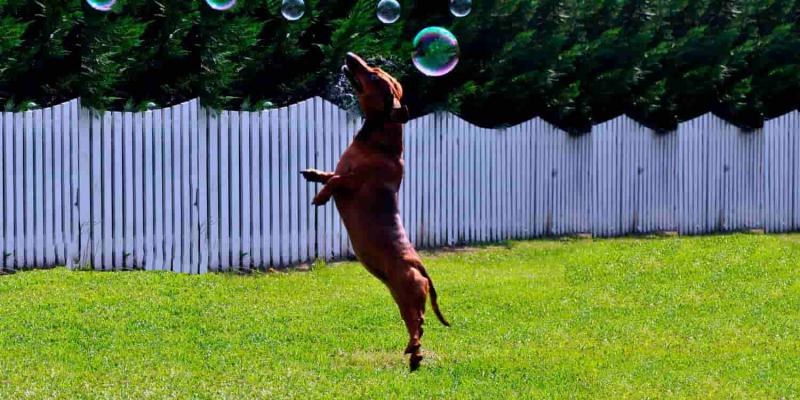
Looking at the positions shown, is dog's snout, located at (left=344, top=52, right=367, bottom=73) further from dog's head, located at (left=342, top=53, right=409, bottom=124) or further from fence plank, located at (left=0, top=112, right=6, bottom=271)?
fence plank, located at (left=0, top=112, right=6, bottom=271)

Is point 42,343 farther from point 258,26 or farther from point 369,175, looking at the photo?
point 258,26

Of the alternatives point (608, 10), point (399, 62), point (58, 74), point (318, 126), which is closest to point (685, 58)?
point (608, 10)

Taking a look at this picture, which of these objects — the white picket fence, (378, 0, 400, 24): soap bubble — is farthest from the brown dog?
the white picket fence

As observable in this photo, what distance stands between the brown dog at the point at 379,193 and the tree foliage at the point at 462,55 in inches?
210

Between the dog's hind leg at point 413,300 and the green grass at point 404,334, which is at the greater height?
the dog's hind leg at point 413,300

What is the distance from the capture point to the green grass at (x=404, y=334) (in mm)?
6957

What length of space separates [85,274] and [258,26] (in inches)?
155

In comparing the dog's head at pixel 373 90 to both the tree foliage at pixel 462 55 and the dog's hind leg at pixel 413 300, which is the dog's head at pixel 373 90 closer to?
the dog's hind leg at pixel 413 300

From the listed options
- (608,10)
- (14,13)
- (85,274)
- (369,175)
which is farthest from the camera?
(608,10)

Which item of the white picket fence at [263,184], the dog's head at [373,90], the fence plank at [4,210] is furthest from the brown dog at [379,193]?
the fence plank at [4,210]

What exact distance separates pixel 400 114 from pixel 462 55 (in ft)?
28.8

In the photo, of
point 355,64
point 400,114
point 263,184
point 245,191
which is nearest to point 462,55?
point 263,184

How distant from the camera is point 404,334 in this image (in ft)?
28.2

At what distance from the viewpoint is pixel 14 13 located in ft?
36.9
